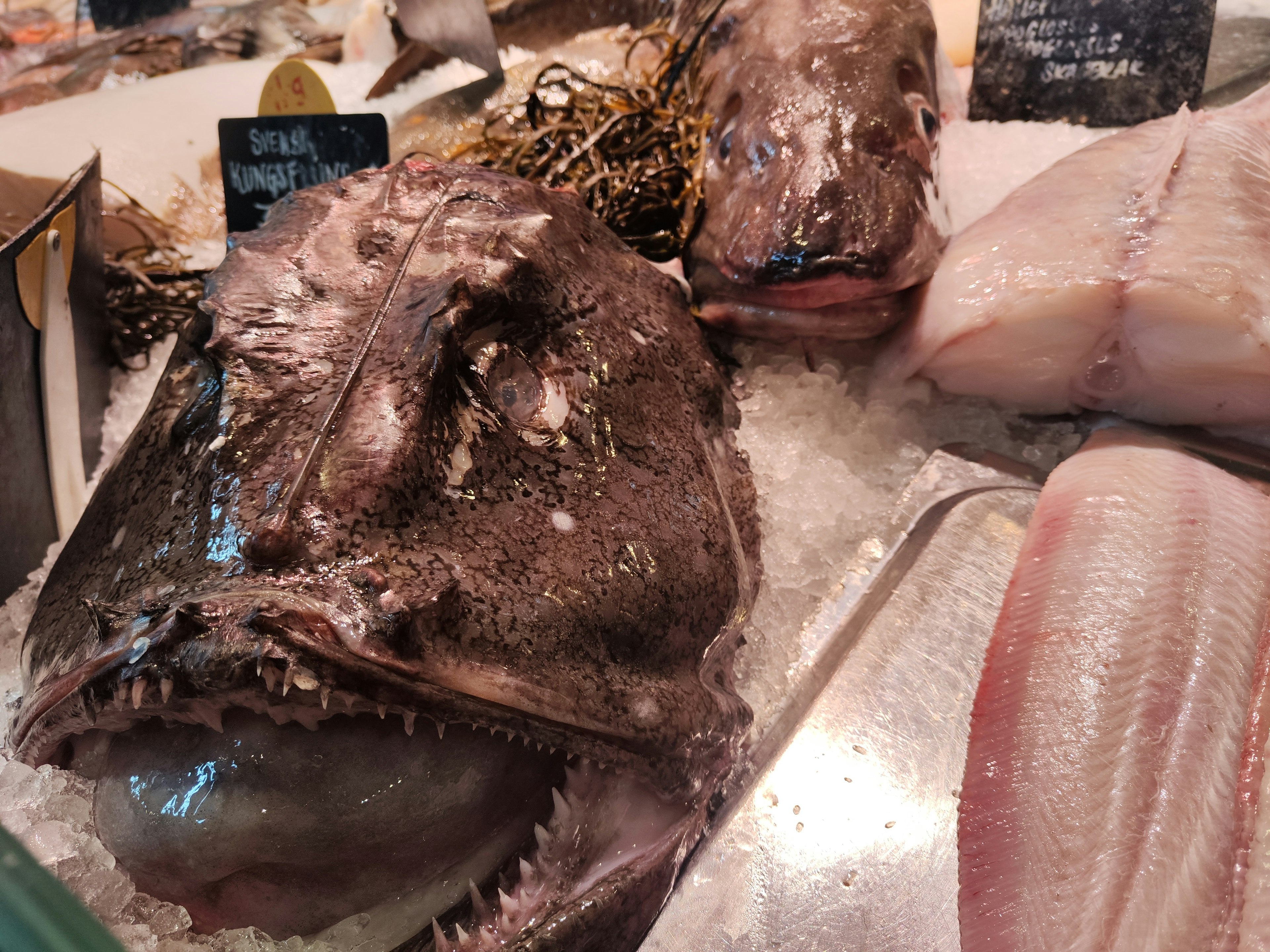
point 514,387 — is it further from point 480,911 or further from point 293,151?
point 293,151

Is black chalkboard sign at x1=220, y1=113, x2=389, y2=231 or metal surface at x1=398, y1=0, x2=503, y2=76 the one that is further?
metal surface at x1=398, y1=0, x2=503, y2=76

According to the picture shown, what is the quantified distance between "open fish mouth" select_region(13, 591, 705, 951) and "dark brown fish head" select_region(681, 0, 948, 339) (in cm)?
130

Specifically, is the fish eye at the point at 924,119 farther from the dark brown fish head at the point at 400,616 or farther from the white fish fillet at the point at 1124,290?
the dark brown fish head at the point at 400,616

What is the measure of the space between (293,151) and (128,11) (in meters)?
3.09

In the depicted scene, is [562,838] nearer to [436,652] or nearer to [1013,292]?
[436,652]

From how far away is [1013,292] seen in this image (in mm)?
1957

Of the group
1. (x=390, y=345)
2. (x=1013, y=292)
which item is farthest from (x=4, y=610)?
(x=1013, y=292)

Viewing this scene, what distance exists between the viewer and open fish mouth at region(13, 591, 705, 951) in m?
0.89

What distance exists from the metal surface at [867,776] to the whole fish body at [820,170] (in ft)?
2.08

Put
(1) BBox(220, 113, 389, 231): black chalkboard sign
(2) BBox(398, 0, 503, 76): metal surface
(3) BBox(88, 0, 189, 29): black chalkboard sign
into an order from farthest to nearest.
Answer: (3) BBox(88, 0, 189, 29): black chalkboard sign → (2) BBox(398, 0, 503, 76): metal surface → (1) BBox(220, 113, 389, 231): black chalkboard sign

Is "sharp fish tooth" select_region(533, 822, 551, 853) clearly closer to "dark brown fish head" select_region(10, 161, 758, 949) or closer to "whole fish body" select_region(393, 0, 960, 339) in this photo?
"dark brown fish head" select_region(10, 161, 758, 949)

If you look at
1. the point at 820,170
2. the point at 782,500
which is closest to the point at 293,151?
the point at 820,170

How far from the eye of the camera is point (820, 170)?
2055 mm

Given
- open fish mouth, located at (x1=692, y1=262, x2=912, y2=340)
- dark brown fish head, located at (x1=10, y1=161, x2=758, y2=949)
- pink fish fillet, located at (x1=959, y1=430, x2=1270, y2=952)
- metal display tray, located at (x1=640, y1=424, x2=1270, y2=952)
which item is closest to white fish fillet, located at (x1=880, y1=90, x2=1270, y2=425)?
open fish mouth, located at (x1=692, y1=262, x2=912, y2=340)
